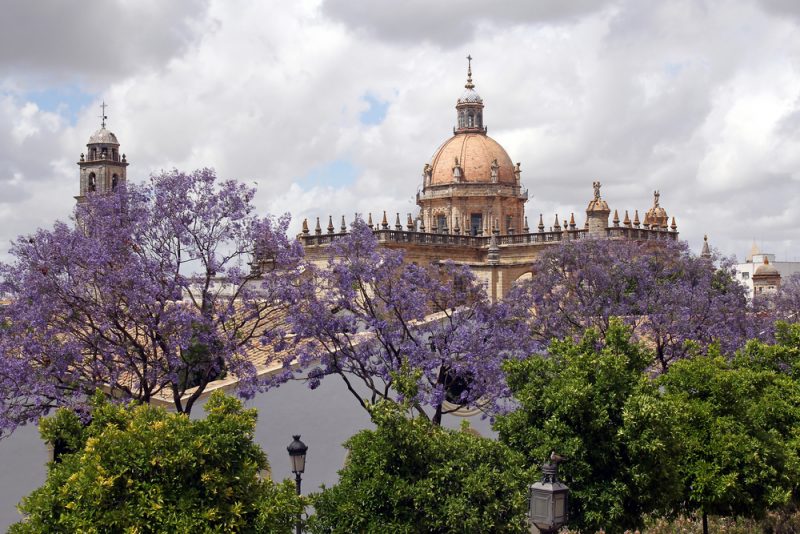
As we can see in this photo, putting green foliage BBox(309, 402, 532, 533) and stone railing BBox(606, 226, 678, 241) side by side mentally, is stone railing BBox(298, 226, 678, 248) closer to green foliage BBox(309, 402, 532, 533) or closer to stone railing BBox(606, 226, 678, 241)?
stone railing BBox(606, 226, 678, 241)

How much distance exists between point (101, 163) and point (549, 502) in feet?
226

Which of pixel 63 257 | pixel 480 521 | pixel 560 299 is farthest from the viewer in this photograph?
pixel 560 299

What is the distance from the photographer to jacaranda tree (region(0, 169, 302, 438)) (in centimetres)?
1873

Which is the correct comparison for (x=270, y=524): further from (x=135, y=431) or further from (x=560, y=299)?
(x=560, y=299)

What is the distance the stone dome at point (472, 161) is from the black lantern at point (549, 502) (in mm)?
50802

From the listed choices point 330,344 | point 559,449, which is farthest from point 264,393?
point 559,449

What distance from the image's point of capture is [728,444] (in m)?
15.7

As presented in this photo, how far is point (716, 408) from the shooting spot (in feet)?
53.2

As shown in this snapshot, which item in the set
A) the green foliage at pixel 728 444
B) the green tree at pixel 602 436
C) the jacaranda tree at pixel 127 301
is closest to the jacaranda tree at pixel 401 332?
the jacaranda tree at pixel 127 301

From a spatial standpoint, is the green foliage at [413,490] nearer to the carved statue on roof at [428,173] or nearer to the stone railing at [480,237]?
the stone railing at [480,237]

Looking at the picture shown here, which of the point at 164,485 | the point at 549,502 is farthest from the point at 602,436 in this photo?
the point at 164,485

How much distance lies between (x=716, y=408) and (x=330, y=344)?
30.3 feet

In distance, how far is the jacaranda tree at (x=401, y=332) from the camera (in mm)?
20578

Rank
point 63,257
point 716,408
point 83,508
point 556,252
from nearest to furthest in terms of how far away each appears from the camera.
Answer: point 83,508
point 716,408
point 63,257
point 556,252
